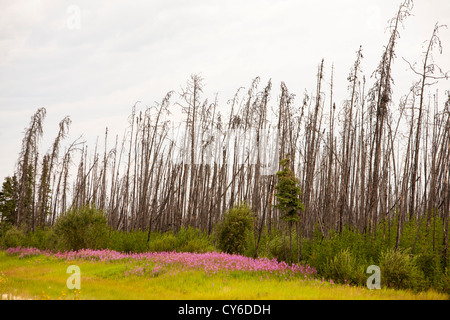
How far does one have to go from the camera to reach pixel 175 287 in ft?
22.5

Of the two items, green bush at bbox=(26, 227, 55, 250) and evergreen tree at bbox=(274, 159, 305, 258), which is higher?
evergreen tree at bbox=(274, 159, 305, 258)

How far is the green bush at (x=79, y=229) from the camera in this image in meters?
13.6

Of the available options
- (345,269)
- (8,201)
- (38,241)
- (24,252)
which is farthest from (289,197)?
(8,201)

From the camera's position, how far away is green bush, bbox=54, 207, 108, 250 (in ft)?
44.8

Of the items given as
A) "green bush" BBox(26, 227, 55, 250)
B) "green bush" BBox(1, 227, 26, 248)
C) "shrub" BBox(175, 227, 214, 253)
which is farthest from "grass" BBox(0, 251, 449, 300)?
"green bush" BBox(1, 227, 26, 248)

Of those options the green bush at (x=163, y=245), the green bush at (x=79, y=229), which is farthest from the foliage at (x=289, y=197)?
the green bush at (x=79, y=229)

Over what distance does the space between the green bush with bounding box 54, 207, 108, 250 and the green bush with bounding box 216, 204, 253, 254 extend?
206 inches

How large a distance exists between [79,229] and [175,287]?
8544mm

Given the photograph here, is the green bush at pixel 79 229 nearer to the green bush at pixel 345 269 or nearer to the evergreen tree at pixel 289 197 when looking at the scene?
the evergreen tree at pixel 289 197

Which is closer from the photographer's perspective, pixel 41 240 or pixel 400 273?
pixel 400 273

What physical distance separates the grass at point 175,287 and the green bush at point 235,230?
14.1ft

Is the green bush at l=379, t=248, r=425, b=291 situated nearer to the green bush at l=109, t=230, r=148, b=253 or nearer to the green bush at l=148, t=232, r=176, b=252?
the green bush at l=148, t=232, r=176, b=252

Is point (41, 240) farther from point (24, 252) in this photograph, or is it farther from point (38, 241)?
point (24, 252)
